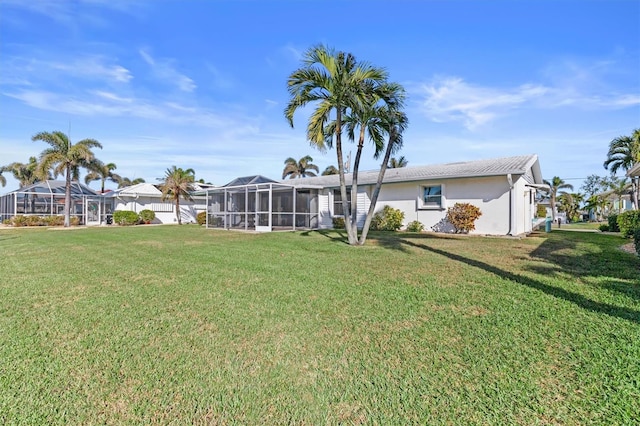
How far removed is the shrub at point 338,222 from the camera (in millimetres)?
19422

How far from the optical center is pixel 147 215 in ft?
97.3

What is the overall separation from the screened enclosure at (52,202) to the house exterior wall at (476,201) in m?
25.0

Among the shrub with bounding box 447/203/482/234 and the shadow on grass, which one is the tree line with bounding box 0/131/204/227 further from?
the shadow on grass

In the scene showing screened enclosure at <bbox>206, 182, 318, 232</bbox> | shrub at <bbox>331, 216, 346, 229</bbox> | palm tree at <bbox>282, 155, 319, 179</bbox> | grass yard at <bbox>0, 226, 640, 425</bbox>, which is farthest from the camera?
palm tree at <bbox>282, 155, 319, 179</bbox>

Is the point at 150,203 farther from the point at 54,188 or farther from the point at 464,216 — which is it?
the point at 464,216

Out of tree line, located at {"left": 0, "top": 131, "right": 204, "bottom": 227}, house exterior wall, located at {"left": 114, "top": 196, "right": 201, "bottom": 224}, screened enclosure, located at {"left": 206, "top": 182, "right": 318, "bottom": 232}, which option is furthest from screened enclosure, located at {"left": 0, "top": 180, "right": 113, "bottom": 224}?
screened enclosure, located at {"left": 206, "top": 182, "right": 318, "bottom": 232}

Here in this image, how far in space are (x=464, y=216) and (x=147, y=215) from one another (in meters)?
25.9

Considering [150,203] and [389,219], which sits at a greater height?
[150,203]

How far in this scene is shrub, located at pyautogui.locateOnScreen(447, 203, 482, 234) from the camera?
14.5 m

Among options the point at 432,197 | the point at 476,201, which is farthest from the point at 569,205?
the point at 476,201

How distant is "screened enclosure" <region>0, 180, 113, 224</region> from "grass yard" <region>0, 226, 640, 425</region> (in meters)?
27.9

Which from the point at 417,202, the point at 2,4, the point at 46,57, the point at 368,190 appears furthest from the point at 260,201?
the point at 2,4

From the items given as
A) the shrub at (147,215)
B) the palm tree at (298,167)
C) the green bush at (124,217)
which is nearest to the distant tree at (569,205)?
the palm tree at (298,167)

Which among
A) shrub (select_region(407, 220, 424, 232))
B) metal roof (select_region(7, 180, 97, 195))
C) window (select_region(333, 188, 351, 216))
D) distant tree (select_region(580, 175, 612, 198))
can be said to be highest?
distant tree (select_region(580, 175, 612, 198))
